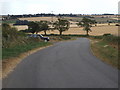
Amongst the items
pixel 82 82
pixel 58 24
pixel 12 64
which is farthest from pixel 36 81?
pixel 58 24

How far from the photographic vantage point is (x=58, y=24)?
76.4 m

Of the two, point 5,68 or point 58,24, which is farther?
point 58,24

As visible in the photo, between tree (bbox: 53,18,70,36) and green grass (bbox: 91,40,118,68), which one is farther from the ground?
tree (bbox: 53,18,70,36)

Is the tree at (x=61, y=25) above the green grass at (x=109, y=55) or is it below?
above

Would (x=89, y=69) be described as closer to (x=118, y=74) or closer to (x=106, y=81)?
(x=118, y=74)

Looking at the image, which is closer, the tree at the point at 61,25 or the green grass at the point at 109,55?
the green grass at the point at 109,55

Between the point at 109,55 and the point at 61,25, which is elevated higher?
the point at 61,25

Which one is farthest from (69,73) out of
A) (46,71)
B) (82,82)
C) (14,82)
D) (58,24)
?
(58,24)

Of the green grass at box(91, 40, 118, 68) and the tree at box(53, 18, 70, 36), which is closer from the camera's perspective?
the green grass at box(91, 40, 118, 68)

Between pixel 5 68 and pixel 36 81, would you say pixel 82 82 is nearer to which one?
pixel 36 81

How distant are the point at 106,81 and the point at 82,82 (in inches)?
45.2

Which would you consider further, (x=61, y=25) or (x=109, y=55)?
(x=61, y=25)

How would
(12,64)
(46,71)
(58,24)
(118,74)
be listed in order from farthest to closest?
(58,24) < (12,64) < (46,71) < (118,74)

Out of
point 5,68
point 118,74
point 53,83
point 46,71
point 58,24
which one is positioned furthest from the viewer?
point 58,24
